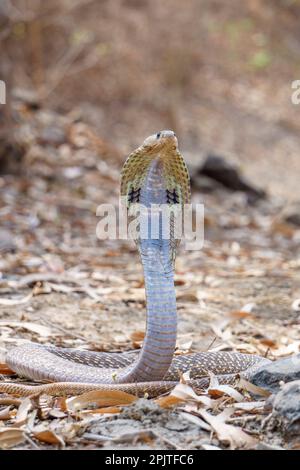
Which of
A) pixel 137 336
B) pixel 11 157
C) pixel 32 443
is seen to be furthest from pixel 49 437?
pixel 11 157

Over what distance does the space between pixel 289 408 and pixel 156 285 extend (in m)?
0.96

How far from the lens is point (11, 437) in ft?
11.4

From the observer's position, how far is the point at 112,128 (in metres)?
16.2

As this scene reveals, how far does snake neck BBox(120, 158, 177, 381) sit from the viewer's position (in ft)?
13.3

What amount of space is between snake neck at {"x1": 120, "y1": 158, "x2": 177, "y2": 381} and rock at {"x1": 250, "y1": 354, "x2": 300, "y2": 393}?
45cm

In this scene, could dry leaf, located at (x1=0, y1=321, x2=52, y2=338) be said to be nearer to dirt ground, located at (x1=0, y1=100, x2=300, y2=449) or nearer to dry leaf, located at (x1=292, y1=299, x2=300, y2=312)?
dirt ground, located at (x1=0, y1=100, x2=300, y2=449)

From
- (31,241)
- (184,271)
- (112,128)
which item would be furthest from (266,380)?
(112,128)

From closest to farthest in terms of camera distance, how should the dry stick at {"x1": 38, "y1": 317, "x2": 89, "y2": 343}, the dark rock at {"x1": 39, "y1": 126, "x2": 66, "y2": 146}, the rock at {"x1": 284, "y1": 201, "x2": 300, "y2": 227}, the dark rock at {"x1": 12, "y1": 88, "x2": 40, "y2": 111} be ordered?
the dry stick at {"x1": 38, "y1": 317, "x2": 89, "y2": 343}
the rock at {"x1": 284, "y1": 201, "x2": 300, "y2": 227}
the dark rock at {"x1": 39, "y1": 126, "x2": 66, "y2": 146}
the dark rock at {"x1": 12, "y1": 88, "x2": 40, "y2": 111}

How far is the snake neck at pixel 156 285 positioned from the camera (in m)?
4.05

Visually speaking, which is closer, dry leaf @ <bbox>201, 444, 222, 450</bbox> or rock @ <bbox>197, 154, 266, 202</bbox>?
dry leaf @ <bbox>201, 444, 222, 450</bbox>

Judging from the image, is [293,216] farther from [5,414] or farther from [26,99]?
[5,414]

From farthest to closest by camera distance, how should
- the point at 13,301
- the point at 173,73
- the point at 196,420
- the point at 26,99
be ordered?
1. the point at 173,73
2. the point at 26,99
3. the point at 13,301
4. the point at 196,420

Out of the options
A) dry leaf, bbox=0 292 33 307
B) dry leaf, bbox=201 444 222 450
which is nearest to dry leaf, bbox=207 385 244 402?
dry leaf, bbox=201 444 222 450

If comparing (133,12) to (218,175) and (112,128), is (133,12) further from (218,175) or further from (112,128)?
(218,175)
